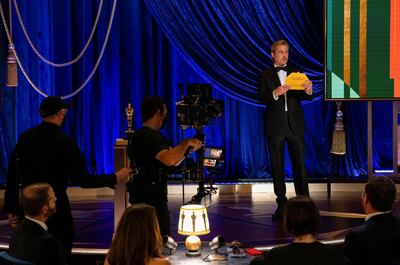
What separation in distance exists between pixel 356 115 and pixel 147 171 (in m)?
4.74

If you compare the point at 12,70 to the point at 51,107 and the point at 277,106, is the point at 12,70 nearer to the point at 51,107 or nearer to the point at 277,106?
the point at 277,106

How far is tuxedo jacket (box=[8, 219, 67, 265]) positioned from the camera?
3119 millimetres

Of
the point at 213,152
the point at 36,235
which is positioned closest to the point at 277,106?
the point at 213,152

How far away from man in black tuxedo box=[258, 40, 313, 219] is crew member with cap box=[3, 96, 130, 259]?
224cm

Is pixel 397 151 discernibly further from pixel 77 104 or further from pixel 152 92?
pixel 77 104

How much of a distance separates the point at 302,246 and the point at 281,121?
313 centimetres

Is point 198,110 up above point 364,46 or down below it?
below

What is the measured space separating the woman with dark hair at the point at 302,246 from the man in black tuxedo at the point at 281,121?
9.91 feet

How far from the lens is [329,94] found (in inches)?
281

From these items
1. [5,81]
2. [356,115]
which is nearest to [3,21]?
[5,81]

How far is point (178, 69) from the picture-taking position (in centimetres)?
813

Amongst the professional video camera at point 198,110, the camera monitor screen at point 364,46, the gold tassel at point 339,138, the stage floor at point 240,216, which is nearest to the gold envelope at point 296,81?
the stage floor at point 240,216

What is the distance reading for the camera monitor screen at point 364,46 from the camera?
7.04 meters

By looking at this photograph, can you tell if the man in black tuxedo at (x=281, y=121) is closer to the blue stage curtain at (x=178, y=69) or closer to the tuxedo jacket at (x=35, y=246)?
the blue stage curtain at (x=178, y=69)
